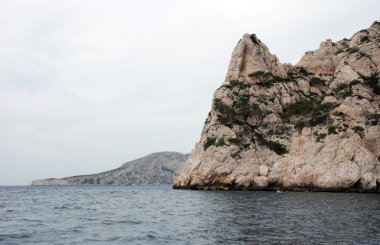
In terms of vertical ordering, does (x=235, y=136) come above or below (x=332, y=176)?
above

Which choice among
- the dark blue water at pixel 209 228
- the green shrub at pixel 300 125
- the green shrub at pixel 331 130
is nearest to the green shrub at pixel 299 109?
the green shrub at pixel 300 125

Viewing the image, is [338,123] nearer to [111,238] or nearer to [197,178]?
[197,178]

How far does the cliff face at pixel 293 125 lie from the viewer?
80.5m

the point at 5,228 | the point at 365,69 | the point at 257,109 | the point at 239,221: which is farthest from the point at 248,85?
the point at 5,228

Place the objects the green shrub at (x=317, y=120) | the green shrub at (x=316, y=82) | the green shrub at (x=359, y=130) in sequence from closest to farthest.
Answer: the green shrub at (x=359, y=130), the green shrub at (x=317, y=120), the green shrub at (x=316, y=82)

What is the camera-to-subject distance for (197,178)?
311 feet

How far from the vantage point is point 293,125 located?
10344 centimetres

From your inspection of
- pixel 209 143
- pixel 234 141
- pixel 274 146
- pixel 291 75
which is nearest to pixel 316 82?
pixel 291 75

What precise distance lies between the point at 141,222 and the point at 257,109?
76.6 metres

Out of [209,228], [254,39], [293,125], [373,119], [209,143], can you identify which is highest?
[254,39]

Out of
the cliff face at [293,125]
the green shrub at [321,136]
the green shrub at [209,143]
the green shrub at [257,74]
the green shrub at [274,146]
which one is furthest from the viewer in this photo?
the green shrub at [257,74]

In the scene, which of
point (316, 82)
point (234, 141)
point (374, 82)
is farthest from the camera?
point (316, 82)

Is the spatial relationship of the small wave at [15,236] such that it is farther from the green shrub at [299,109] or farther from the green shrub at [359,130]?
the green shrub at [299,109]

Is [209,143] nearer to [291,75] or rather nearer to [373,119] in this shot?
[373,119]
